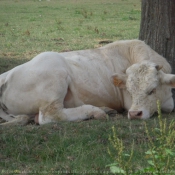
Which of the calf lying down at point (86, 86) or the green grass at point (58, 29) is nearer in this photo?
the calf lying down at point (86, 86)

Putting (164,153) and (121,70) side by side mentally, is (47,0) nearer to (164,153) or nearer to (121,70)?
(121,70)

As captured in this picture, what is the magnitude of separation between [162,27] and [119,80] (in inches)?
56.3

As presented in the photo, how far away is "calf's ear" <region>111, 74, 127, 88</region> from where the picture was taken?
23.6 feet

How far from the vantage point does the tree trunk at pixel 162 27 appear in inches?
319

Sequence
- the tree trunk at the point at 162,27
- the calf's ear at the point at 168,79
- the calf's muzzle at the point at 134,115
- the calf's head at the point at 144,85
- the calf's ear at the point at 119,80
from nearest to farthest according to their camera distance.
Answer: the calf's muzzle at the point at 134,115 → the calf's head at the point at 144,85 → the calf's ear at the point at 168,79 → the calf's ear at the point at 119,80 → the tree trunk at the point at 162,27

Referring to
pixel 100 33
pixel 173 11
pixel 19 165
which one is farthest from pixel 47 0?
pixel 19 165

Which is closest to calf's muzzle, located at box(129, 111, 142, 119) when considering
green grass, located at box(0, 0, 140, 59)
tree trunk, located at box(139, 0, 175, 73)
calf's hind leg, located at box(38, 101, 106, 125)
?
calf's hind leg, located at box(38, 101, 106, 125)

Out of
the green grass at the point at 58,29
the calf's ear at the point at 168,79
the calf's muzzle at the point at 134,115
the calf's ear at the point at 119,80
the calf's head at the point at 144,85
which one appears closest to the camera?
the calf's muzzle at the point at 134,115

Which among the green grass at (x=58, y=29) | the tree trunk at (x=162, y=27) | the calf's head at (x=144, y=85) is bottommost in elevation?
A: the green grass at (x=58, y=29)

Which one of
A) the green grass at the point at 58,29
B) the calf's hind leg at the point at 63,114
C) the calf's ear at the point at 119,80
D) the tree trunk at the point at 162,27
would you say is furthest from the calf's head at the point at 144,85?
the green grass at the point at 58,29

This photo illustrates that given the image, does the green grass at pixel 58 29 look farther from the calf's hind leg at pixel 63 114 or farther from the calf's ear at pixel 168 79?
the calf's ear at pixel 168 79

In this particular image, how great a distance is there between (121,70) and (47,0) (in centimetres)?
2777

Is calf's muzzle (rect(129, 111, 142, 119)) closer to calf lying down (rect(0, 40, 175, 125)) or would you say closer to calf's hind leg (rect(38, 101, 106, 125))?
calf lying down (rect(0, 40, 175, 125))

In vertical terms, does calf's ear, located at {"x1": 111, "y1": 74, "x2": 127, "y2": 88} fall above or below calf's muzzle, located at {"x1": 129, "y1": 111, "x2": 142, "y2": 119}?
above
